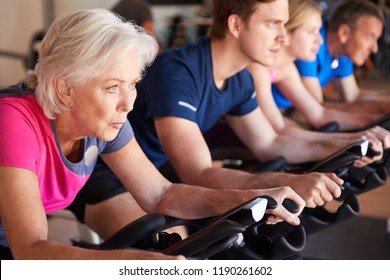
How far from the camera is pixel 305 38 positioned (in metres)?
3.01

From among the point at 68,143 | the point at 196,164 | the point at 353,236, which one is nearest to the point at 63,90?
the point at 68,143

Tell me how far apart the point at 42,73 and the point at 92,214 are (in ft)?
2.70

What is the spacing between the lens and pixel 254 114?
259 centimetres

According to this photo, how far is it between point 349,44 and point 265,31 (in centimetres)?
140

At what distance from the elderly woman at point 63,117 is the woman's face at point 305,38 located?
58.5 inches

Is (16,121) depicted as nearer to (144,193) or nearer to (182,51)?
(144,193)

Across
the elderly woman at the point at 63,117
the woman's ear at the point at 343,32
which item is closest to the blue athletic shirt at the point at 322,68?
the woman's ear at the point at 343,32

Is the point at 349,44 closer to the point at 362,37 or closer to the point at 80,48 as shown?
the point at 362,37

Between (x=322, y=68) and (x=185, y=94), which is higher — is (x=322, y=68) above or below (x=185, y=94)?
below

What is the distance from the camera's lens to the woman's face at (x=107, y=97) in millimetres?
1487

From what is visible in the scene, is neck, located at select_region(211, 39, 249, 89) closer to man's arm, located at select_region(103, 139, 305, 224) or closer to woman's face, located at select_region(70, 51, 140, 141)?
man's arm, located at select_region(103, 139, 305, 224)

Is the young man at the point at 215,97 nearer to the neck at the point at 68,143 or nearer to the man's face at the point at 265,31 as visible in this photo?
the man's face at the point at 265,31

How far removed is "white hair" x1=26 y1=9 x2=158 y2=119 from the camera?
4.81 feet

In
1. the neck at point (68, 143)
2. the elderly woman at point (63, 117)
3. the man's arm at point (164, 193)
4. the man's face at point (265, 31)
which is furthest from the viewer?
the man's face at point (265, 31)
